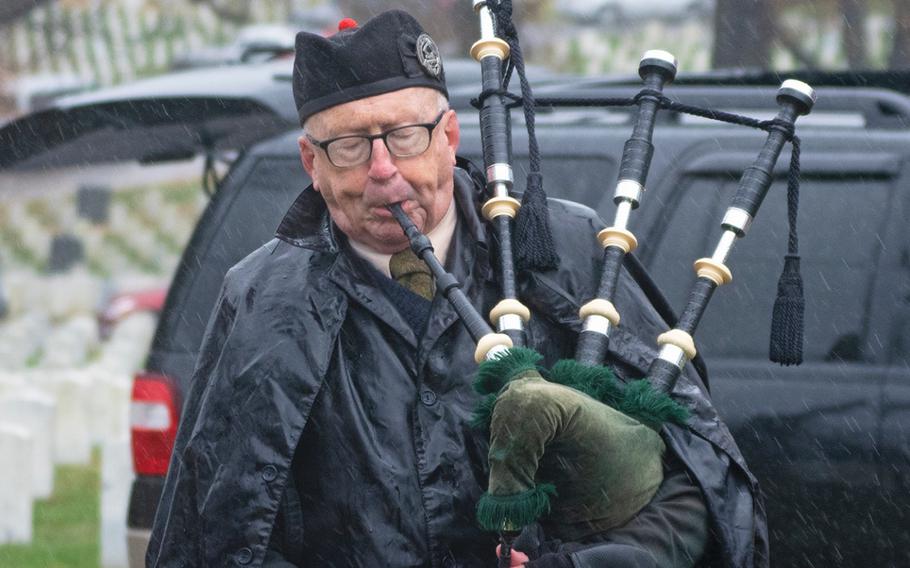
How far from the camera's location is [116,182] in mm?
22578

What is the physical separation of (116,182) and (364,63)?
20.1 m

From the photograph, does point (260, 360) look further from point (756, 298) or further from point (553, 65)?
point (553, 65)

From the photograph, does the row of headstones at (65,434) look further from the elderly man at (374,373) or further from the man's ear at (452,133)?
the man's ear at (452,133)

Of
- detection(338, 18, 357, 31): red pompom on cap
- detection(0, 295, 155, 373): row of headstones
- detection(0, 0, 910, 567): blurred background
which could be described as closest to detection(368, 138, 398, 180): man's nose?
detection(338, 18, 357, 31): red pompom on cap

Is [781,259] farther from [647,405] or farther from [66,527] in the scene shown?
[66,527]

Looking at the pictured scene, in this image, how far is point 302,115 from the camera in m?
3.21

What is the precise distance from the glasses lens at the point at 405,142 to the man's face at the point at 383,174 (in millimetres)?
11

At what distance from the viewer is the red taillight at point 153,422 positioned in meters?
4.89

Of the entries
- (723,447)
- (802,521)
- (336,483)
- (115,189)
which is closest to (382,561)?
(336,483)

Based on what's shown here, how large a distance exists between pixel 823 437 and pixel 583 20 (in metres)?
17.9

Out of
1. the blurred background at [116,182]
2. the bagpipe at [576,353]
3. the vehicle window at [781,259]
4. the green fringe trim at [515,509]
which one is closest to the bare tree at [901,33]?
the blurred background at [116,182]

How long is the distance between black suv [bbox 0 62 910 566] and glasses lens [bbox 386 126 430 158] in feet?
3.61

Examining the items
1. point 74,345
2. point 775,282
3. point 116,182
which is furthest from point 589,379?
point 116,182

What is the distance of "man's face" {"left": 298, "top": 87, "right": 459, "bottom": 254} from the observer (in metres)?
3.07
